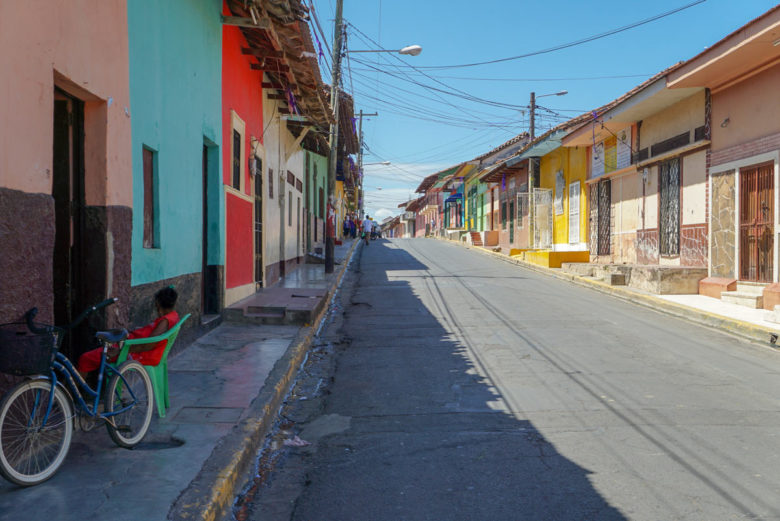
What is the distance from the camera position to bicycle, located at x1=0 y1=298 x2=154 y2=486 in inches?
130

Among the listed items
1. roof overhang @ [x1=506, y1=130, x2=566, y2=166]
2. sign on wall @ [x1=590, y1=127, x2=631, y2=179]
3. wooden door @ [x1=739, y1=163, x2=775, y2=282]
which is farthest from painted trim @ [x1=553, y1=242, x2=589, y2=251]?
wooden door @ [x1=739, y1=163, x2=775, y2=282]

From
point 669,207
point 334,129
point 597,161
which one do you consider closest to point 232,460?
point 669,207

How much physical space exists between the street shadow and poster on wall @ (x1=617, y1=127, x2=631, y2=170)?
12.1m

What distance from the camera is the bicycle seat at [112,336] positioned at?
13.3 feet

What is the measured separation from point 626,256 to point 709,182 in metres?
4.89

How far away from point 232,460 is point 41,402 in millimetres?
1167

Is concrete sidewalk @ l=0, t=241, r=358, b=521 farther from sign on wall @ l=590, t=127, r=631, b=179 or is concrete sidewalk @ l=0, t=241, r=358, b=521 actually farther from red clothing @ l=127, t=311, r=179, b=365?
sign on wall @ l=590, t=127, r=631, b=179

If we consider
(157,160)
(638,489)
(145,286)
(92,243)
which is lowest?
(638,489)

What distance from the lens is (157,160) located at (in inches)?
261

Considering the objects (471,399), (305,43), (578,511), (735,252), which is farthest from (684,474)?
(735,252)

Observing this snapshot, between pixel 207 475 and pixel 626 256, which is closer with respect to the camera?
pixel 207 475

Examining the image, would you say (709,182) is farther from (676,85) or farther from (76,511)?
(76,511)

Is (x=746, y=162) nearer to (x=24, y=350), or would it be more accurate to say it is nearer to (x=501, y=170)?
(x=24, y=350)

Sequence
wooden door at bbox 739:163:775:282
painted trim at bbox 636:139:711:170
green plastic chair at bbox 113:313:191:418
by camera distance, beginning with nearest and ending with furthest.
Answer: green plastic chair at bbox 113:313:191:418, wooden door at bbox 739:163:775:282, painted trim at bbox 636:139:711:170
